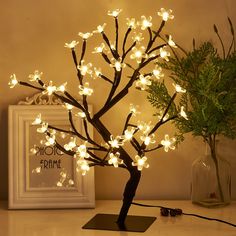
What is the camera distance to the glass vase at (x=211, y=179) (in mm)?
1702

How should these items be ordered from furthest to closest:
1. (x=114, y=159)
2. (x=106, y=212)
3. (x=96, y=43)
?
(x=96, y=43), (x=106, y=212), (x=114, y=159)

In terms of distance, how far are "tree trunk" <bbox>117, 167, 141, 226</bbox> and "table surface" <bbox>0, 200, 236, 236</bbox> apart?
72 millimetres

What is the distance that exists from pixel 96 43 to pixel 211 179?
0.55m

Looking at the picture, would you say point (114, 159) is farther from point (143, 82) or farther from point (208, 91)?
point (208, 91)

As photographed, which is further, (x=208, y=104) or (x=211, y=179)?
(x=211, y=179)

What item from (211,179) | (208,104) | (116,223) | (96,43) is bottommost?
(116,223)

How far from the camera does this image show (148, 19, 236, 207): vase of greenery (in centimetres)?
159

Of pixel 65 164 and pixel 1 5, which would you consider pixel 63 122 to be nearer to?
pixel 65 164

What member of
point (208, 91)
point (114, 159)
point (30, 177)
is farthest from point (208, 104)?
point (30, 177)

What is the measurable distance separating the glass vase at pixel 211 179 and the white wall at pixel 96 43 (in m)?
0.09

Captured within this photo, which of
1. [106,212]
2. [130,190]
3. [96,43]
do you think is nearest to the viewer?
[130,190]

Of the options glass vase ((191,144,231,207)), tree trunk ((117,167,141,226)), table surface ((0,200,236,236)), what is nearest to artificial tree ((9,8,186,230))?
tree trunk ((117,167,141,226))

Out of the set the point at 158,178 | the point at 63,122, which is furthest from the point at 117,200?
Answer: the point at 63,122

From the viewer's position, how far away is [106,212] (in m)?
1.68
